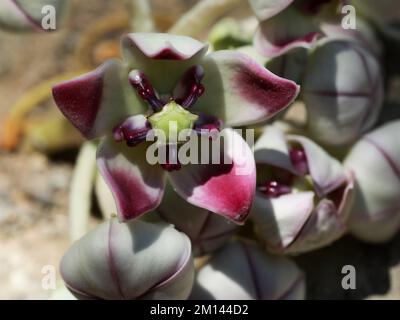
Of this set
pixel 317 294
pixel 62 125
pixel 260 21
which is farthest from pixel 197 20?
pixel 317 294

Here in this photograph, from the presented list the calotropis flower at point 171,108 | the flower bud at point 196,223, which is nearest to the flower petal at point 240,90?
the calotropis flower at point 171,108

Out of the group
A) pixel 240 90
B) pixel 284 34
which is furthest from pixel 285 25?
pixel 240 90

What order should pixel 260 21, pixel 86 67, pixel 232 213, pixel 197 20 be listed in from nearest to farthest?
1. pixel 232 213
2. pixel 260 21
3. pixel 197 20
4. pixel 86 67

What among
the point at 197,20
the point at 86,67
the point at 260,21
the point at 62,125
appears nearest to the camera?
the point at 260,21

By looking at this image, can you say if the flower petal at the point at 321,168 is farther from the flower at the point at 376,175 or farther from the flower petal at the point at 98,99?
the flower petal at the point at 98,99

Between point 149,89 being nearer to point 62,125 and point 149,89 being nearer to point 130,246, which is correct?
point 130,246

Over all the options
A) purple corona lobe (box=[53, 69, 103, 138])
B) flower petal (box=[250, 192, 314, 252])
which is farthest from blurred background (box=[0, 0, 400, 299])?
purple corona lobe (box=[53, 69, 103, 138])

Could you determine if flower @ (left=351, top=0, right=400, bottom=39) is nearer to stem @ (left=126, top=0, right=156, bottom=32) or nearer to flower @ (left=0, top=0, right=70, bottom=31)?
stem @ (left=126, top=0, right=156, bottom=32)
